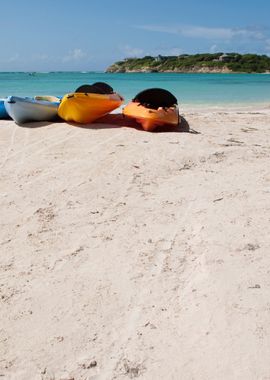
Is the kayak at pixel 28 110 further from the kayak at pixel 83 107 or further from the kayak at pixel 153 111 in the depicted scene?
the kayak at pixel 153 111

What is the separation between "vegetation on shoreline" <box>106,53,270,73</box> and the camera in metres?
97.5

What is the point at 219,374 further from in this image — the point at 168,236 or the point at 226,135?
the point at 226,135

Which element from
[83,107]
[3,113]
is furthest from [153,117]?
[3,113]

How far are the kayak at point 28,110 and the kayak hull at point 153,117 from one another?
1.79 meters

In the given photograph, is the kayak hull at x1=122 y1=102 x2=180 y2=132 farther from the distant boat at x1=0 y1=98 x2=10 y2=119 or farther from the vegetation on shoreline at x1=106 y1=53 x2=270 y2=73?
the vegetation on shoreline at x1=106 y1=53 x2=270 y2=73

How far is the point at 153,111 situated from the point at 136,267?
19.2ft

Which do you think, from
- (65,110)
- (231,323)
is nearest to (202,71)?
(65,110)

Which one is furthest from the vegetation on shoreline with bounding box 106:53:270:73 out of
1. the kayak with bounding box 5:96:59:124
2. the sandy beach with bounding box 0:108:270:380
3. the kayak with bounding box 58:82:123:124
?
the sandy beach with bounding box 0:108:270:380

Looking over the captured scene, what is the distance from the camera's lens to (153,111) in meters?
9.27

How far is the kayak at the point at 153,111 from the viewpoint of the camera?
905 cm

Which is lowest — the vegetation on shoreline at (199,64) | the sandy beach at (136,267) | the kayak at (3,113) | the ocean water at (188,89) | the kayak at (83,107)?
the vegetation on shoreline at (199,64)

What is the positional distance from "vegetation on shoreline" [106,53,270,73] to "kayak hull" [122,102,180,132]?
300ft

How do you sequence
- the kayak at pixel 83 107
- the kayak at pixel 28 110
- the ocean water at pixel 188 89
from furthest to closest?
the ocean water at pixel 188 89
the kayak at pixel 28 110
the kayak at pixel 83 107

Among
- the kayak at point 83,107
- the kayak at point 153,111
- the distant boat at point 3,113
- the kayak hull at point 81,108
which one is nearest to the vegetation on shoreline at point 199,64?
the kayak at point 153,111
